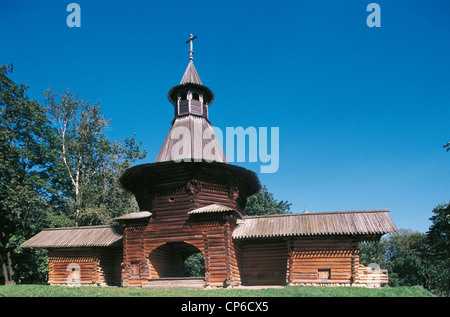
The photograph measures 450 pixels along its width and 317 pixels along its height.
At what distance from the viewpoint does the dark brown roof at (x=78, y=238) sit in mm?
20322

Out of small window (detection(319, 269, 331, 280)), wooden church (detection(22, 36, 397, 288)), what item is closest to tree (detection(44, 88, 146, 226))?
wooden church (detection(22, 36, 397, 288))

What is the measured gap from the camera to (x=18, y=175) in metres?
27.9

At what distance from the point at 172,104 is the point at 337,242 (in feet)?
47.0

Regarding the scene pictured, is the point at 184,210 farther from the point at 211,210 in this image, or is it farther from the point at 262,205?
the point at 262,205

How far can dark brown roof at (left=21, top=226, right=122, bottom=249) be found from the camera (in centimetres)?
2032

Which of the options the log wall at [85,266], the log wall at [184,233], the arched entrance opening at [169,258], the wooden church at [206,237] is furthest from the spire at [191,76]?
the log wall at [85,266]

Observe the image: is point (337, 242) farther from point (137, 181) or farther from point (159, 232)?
point (137, 181)

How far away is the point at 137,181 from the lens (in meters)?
19.8

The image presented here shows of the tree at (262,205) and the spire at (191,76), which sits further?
the tree at (262,205)

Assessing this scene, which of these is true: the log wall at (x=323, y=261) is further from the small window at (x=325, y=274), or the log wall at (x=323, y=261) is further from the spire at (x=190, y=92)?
the spire at (x=190, y=92)

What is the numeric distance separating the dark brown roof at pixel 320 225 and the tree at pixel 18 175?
18951 millimetres

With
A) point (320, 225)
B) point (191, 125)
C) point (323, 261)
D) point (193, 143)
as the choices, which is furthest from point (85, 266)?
point (320, 225)

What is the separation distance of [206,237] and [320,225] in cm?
620

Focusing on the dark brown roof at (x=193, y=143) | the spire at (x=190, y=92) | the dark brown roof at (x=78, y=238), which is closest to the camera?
the dark brown roof at (x=193, y=143)
